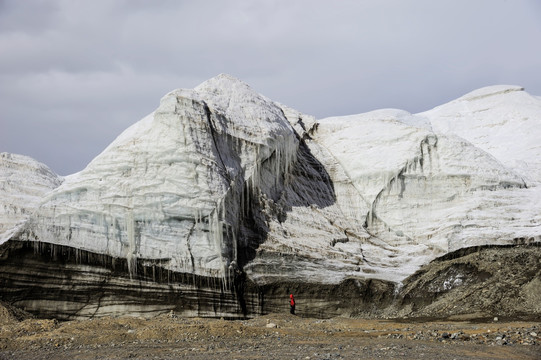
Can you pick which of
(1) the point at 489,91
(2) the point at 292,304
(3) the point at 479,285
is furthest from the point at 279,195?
(1) the point at 489,91

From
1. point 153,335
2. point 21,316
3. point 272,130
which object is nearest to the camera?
point 153,335

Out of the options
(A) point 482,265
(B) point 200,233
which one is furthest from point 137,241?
(A) point 482,265

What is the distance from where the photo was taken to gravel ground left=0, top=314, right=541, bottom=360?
1797 cm

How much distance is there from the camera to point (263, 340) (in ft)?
69.0

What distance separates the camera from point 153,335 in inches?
843

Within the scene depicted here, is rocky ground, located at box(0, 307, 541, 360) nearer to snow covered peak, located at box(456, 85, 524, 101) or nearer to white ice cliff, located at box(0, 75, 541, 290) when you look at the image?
white ice cliff, located at box(0, 75, 541, 290)

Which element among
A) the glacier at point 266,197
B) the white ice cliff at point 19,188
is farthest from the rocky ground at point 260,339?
the white ice cliff at point 19,188

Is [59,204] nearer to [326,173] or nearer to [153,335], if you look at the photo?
[153,335]

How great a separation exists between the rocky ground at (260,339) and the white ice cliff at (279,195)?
193 inches

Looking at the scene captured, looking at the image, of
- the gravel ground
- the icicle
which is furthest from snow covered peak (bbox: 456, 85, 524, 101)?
the icicle

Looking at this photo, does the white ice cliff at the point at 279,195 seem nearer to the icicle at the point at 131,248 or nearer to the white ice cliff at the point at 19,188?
the icicle at the point at 131,248

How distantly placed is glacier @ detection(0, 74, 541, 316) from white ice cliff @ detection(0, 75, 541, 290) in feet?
0.22

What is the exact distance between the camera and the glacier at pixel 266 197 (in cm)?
2866

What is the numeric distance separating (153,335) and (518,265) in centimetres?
1714
